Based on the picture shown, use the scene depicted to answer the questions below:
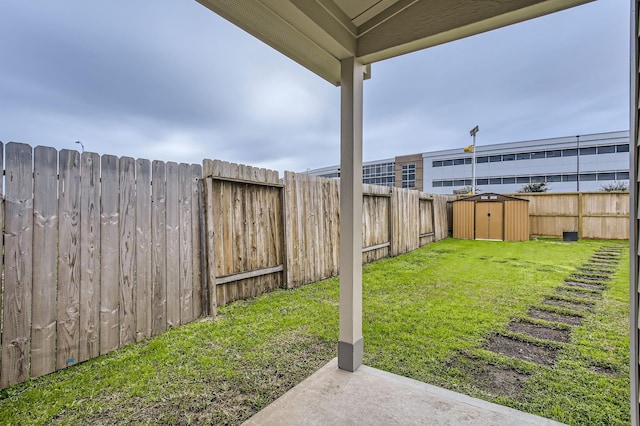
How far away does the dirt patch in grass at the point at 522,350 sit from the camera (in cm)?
227

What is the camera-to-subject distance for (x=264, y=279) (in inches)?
154

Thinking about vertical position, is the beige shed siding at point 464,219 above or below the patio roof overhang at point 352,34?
below

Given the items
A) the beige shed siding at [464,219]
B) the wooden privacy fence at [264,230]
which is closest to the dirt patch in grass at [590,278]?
the wooden privacy fence at [264,230]

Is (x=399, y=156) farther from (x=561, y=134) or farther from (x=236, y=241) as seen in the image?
(x=236, y=241)

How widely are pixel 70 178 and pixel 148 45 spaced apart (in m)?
2.23

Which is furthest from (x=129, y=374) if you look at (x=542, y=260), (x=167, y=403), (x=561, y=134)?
(x=561, y=134)

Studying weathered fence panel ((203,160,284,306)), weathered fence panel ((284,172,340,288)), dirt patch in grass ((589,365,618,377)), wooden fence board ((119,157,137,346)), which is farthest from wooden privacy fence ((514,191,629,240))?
wooden fence board ((119,157,137,346))

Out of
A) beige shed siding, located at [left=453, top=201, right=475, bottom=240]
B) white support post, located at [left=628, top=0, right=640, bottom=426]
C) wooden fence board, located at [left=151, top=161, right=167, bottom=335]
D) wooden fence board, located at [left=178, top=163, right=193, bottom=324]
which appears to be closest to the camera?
white support post, located at [left=628, top=0, right=640, bottom=426]

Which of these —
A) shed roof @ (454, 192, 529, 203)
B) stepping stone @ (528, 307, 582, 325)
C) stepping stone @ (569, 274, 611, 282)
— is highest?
shed roof @ (454, 192, 529, 203)

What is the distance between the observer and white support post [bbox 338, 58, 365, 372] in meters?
2.00

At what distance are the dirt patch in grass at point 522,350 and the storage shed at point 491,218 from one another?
8646 millimetres

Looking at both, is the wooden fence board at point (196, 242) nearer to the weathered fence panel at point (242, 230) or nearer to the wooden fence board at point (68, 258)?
the weathered fence panel at point (242, 230)

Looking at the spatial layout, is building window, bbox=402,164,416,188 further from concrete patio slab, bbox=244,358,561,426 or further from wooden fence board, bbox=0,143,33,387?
wooden fence board, bbox=0,143,33,387

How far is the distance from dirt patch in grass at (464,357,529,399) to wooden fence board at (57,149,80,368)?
2.85 metres
